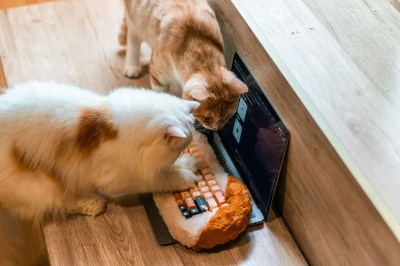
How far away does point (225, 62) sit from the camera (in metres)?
1.54

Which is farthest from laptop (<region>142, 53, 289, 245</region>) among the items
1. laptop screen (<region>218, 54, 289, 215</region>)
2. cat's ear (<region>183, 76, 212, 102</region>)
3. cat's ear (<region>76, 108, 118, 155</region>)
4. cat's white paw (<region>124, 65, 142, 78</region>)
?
cat's white paw (<region>124, 65, 142, 78</region>)

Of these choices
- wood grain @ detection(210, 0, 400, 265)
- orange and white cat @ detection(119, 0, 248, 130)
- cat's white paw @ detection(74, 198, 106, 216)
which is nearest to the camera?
wood grain @ detection(210, 0, 400, 265)

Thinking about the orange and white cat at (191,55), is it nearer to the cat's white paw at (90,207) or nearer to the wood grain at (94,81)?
the wood grain at (94,81)

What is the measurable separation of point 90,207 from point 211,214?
31cm

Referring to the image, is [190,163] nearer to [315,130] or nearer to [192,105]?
[192,105]

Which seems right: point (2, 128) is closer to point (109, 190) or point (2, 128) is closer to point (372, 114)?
point (109, 190)

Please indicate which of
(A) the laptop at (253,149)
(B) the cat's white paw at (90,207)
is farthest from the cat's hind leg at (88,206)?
(A) the laptop at (253,149)

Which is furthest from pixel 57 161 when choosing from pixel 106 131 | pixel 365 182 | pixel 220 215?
pixel 365 182

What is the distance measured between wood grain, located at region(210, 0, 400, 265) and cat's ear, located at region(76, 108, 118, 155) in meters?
0.40

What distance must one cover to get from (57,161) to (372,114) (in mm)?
739

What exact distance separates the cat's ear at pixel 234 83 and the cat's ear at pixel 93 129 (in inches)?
13.5

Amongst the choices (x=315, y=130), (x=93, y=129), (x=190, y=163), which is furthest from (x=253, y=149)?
(x=93, y=129)

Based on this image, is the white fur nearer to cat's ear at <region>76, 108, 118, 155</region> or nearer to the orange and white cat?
cat's ear at <region>76, 108, 118, 155</region>

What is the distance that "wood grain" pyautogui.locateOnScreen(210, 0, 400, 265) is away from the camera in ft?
3.13
